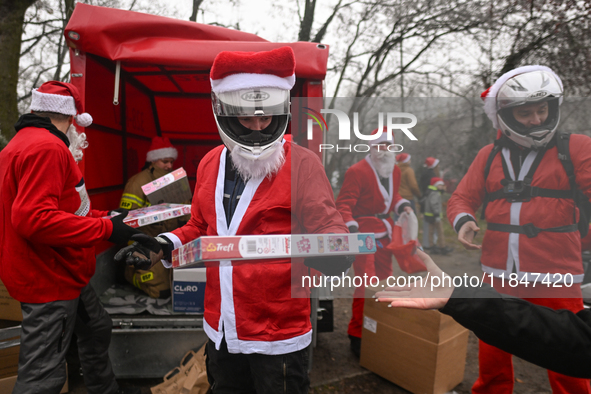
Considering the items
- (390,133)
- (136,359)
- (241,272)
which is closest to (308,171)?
(390,133)

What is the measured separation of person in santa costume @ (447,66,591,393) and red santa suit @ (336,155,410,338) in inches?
11.2

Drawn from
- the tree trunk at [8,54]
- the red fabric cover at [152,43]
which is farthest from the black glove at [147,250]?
the tree trunk at [8,54]

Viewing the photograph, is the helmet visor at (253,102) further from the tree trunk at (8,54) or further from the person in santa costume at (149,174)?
the tree trunk at (8,54)

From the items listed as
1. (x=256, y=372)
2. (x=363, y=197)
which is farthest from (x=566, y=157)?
(x=256, y=372)

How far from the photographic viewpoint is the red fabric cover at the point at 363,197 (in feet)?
5.80

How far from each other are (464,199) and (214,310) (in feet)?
3.98

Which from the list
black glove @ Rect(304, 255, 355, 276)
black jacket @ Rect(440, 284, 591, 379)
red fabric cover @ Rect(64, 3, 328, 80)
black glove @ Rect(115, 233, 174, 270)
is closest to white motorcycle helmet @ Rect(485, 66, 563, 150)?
black jacket @ Rect(440, 284, 591, 379)

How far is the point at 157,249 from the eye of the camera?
5.99ft

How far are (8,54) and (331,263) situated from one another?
19.7ft

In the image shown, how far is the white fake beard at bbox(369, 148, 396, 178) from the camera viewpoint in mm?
1622

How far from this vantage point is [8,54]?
17.4 ft

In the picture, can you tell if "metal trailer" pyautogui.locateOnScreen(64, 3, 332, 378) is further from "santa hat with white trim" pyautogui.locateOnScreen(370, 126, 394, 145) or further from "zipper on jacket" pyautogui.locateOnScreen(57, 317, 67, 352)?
"zipper on jacket" pyautogui.locateOnScreen(57, 317, 67, 352)

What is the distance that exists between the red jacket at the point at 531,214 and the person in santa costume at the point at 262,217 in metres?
0.64

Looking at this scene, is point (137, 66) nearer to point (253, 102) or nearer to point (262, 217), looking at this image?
point (253, 102)
